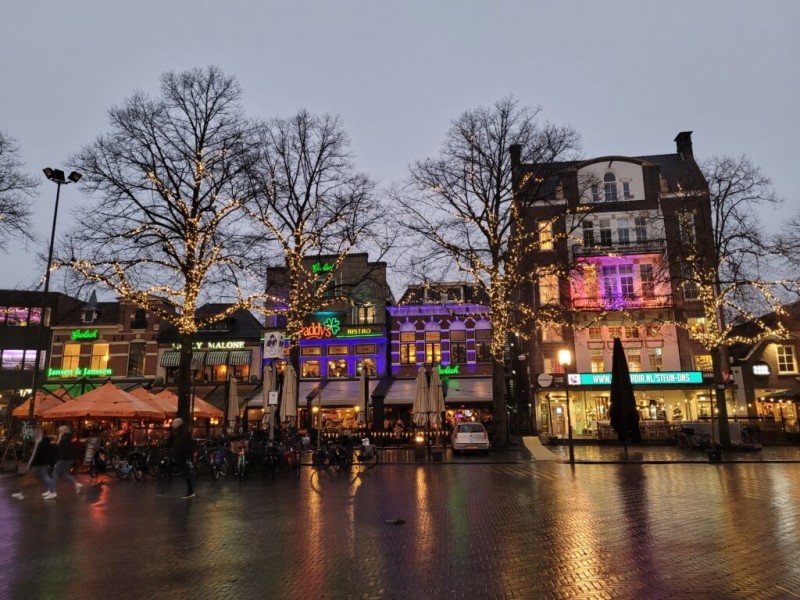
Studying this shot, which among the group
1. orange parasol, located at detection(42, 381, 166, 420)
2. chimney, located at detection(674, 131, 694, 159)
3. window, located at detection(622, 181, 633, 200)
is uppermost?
chimney, located at detection(674, 131, 694, 159)

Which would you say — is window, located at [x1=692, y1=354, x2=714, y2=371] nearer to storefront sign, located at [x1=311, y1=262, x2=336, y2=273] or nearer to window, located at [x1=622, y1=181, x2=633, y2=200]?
window, located at [x1=622, y1=181, x2=633, y2=200]

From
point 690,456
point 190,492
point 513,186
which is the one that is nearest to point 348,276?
point 513,186

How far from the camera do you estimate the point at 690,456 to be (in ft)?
69.3

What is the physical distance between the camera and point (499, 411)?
86.3 ft

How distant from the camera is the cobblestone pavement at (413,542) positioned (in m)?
5.95

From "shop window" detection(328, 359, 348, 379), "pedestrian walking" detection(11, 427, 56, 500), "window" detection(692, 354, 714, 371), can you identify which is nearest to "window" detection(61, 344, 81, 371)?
"shop window" detection(328, 359, 348, 379)

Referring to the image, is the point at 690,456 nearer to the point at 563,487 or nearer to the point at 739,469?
the point at 739,469

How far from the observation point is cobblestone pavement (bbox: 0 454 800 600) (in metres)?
5.95

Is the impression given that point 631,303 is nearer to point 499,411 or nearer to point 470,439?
point 499,411

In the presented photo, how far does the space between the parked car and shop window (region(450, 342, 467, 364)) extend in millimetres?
12778

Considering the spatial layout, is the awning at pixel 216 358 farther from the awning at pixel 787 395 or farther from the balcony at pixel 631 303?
the awning at pixel 787 395

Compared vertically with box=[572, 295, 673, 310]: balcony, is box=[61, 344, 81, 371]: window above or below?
below

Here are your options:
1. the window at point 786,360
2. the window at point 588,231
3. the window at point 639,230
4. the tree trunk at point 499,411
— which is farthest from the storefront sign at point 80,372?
the window at point 786,360

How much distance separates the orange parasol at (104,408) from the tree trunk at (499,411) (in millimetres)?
14897
